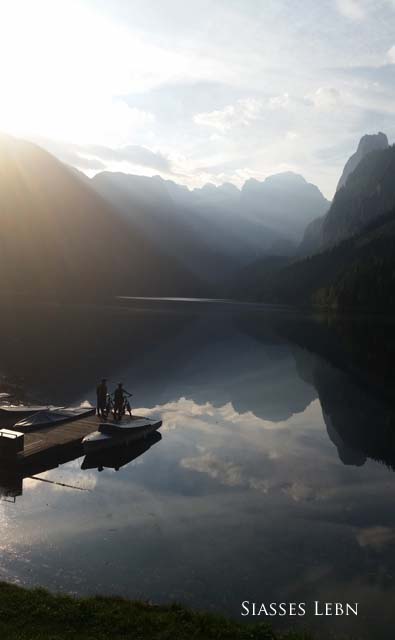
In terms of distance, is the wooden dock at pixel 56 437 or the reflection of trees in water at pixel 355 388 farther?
→ the reflection of trees in water at pixel 355 388

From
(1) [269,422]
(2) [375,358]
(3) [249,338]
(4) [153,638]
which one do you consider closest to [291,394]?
(1) [269,422]

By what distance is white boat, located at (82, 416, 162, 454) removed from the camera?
1407 inches

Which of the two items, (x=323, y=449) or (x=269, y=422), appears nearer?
(x=323, y=449)

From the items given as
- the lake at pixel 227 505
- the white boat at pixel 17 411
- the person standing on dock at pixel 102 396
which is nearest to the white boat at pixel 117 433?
the lake at pixel 227 505

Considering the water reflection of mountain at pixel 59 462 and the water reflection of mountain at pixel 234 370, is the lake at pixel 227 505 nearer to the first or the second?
the water reflection of mountain at pixel 59 462

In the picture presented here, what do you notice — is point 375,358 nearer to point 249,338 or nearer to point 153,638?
point 249,338

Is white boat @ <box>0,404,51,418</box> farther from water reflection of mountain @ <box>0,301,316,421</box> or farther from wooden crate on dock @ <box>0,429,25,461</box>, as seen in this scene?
wooden crate on dock @ <box>0,429,25,461</box>

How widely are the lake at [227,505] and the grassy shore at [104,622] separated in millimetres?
1815

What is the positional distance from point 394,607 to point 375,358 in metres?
71.9

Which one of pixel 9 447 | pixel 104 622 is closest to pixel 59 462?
pixel 9 447

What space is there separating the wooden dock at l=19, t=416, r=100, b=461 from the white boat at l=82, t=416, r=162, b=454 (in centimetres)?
203

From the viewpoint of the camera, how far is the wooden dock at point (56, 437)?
3478 centimetres

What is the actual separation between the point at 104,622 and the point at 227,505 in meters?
12.7

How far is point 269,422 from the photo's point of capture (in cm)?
4672
